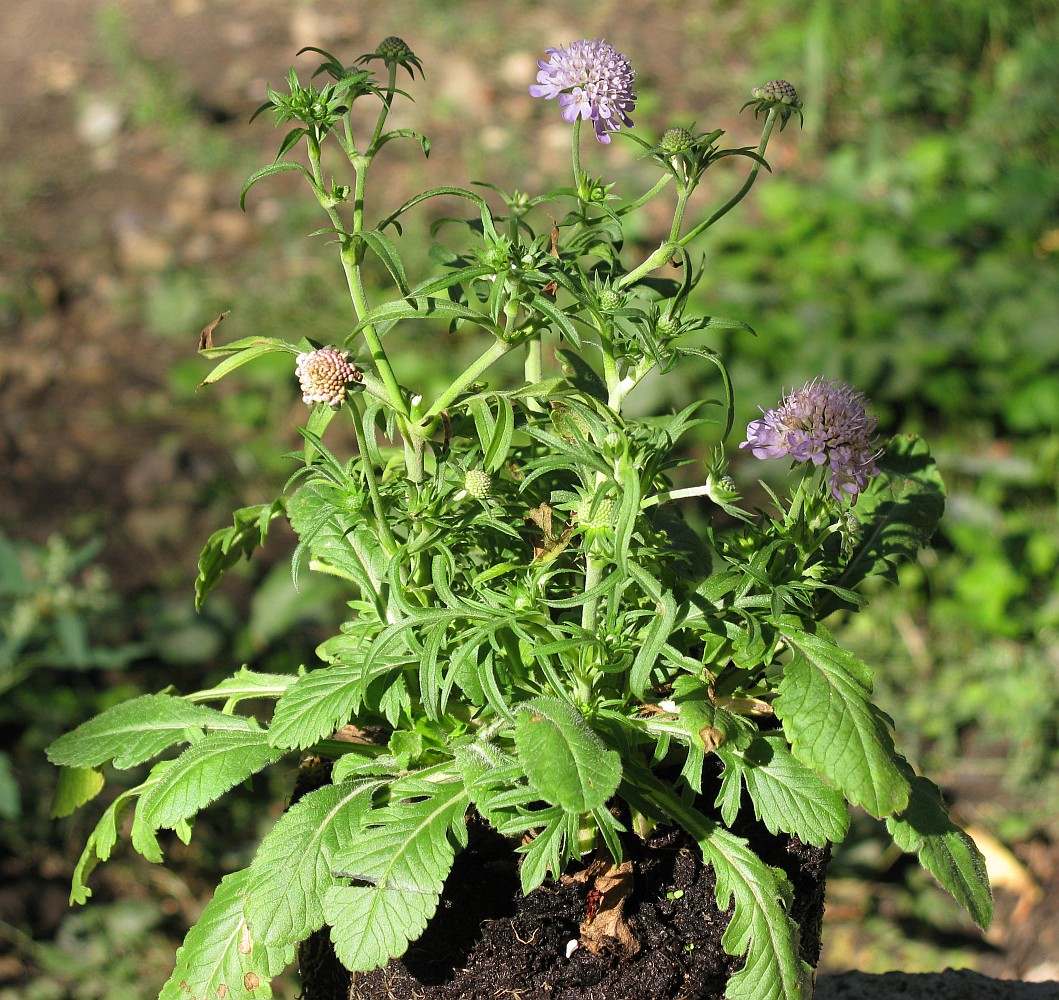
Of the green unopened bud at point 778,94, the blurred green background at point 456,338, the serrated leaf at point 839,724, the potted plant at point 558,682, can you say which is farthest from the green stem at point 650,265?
the blurred green background at point 456,338

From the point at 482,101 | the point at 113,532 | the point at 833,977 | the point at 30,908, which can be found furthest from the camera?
the point at 482,101

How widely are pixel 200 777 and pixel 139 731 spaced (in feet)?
1.02

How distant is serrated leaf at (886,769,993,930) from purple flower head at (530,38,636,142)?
44.8 inches

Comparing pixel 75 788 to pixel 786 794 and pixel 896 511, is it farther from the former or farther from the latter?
pixel 896 511

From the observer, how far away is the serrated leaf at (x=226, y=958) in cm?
171

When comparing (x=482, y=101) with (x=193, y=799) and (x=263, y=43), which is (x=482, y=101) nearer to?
(x=263, y=43)

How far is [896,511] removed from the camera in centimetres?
220

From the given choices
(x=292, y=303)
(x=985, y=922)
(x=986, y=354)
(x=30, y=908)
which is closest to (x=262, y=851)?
(x=985, y=922)

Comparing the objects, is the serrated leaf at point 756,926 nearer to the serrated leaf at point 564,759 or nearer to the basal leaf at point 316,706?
the serrated leaf at point 564,759

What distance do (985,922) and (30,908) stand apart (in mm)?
2748

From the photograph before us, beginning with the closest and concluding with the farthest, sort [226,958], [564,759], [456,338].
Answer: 1. [564,759]
2. [226,958]
3. [456,338]

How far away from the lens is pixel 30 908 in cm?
334

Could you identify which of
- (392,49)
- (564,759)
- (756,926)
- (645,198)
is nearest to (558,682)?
(564,759)

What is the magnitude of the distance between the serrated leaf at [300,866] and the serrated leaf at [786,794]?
56 cm
